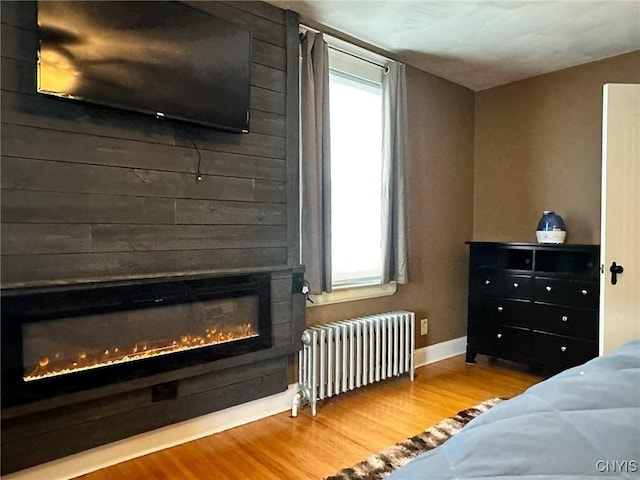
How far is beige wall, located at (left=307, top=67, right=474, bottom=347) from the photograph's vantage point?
12.2 feet

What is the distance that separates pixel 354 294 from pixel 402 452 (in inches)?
47.1

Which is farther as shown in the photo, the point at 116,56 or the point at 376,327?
the point at 376,327

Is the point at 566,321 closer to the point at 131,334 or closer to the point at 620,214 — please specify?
the point at 620,214

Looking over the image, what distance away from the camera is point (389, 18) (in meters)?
2.85

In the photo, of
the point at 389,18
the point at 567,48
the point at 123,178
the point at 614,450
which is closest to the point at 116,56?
the point at 123,178

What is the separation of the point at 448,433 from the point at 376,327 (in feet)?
2.83

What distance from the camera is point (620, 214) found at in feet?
9.71

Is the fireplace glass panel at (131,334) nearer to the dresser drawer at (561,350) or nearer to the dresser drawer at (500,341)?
the dresser drawer at (500,341)

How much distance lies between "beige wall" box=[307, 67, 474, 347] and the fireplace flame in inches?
48.4

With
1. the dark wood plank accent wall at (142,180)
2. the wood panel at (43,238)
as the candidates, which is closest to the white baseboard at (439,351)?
the dark wood plank accent wall at (142,180)

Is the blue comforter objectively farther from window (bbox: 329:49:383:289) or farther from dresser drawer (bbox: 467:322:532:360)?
dresser drawer (bbox: 467:322:532:360)

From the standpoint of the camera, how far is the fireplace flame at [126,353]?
75.3 inches

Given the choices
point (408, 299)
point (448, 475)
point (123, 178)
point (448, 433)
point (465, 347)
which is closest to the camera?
point (448, 475)

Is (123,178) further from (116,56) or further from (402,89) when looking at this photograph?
(402,89)
